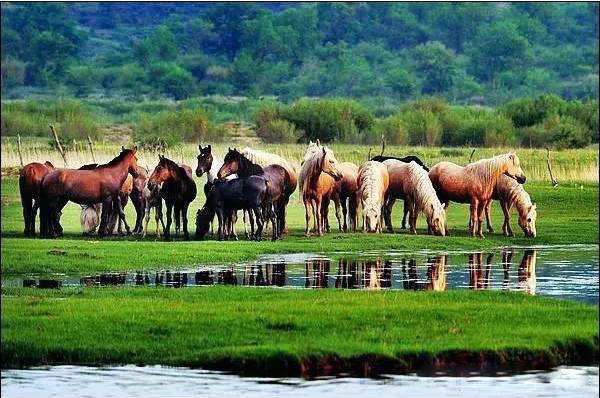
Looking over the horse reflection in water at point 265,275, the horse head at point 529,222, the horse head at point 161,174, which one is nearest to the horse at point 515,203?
the horse head at point 529,222

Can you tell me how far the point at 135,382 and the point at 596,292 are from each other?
8.06 metres

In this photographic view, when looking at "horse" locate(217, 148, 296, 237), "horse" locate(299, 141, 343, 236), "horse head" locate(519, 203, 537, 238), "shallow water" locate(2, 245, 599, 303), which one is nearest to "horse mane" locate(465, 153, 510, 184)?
"horse head" locate(519, 203, 537, 238)

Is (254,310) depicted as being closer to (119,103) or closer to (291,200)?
(291,200)

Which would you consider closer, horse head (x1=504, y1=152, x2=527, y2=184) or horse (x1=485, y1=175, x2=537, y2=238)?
horse (x1=485, y1=175, x2=537, y2=238)

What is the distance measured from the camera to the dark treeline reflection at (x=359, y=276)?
21.0 m

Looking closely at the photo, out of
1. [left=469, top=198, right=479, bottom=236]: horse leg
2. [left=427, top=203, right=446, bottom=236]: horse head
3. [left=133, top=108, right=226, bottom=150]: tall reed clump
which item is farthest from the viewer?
[left=133, top=108, right=226, bottom=150]: tall reed clump

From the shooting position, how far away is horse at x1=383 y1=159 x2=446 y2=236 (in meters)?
30.8

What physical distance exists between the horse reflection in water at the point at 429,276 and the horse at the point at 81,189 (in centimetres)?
622

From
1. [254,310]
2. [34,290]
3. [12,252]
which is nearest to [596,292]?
[254,310]

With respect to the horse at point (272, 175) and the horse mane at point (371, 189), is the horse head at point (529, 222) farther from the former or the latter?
the horse at point (272, 175)

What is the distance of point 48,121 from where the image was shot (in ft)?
205

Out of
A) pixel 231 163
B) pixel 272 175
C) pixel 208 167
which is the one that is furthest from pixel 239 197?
pixel 208 167

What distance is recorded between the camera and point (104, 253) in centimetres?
2403

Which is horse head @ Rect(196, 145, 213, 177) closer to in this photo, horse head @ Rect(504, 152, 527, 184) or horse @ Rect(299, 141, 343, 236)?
horse @ Rect(299, 141, 343, 236)
